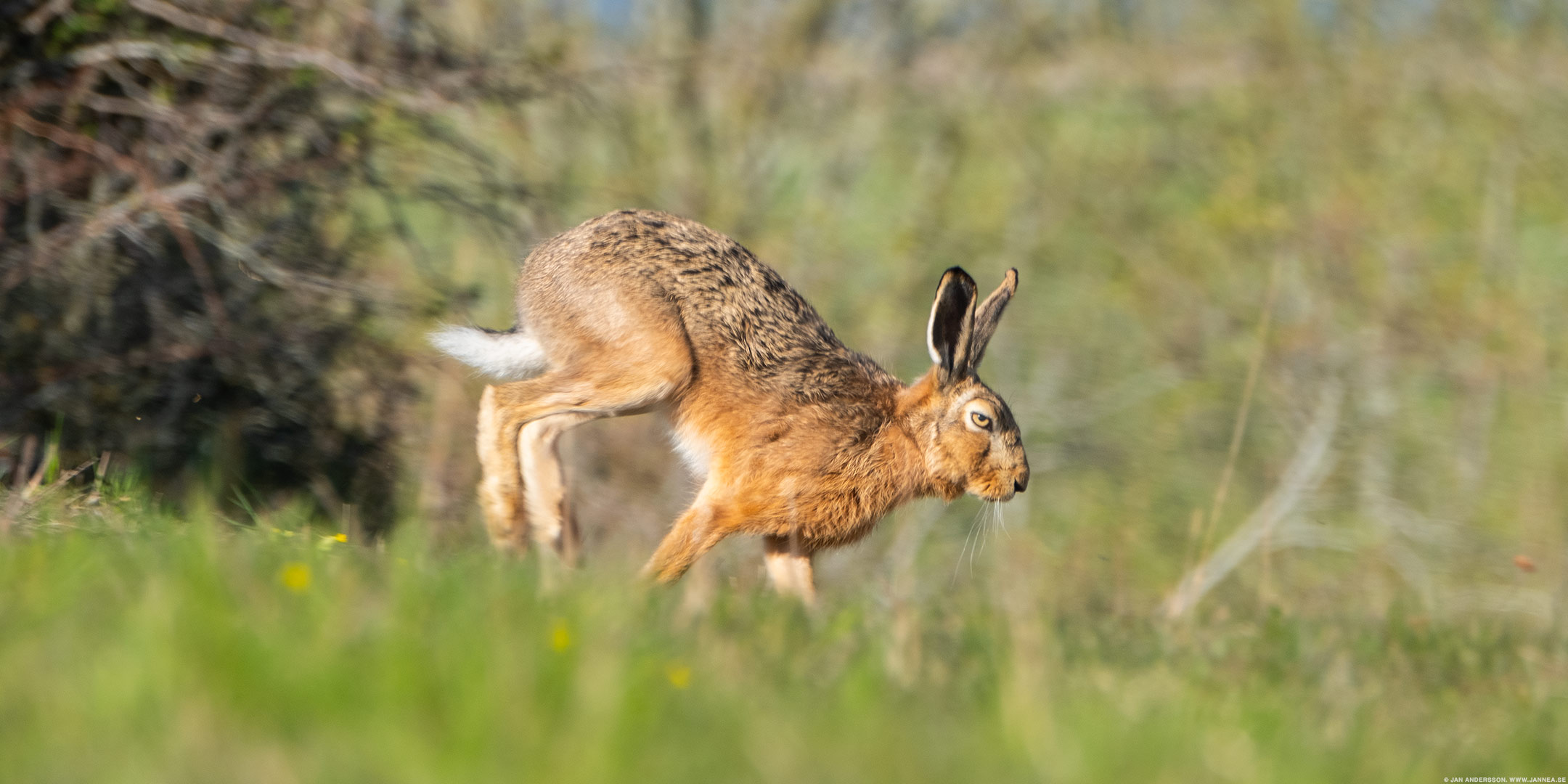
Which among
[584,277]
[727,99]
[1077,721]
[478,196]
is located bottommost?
[1077,721]

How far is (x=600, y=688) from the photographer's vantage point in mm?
2557

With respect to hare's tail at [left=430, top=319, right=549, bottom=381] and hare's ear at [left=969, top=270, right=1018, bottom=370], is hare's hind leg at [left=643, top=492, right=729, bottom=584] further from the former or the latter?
hare's ear at [left=969, top=270, right=1018, bottom=370]

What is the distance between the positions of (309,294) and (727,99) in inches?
231

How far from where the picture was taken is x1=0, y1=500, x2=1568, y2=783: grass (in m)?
2.38

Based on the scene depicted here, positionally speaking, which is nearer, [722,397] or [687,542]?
[687,542]

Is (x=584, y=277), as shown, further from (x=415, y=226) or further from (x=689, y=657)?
(x=415, y=226)

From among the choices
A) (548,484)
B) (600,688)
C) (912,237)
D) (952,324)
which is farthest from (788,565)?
(912,237)

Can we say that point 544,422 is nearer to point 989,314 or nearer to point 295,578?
point 989,314

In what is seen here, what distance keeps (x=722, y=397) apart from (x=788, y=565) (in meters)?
0.81

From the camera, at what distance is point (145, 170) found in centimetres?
795

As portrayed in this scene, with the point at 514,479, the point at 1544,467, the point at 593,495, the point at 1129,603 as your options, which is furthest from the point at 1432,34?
the point at 514,479

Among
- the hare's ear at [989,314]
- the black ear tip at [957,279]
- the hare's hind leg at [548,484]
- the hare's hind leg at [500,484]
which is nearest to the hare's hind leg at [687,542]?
the hare's hind leg at [548,484]

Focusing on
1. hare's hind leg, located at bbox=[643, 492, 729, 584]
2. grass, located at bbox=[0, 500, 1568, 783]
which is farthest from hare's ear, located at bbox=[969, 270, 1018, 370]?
grass, located at bbox=[0, 500, 1568, 783]

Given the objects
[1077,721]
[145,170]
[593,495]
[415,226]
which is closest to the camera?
[1077,721]
